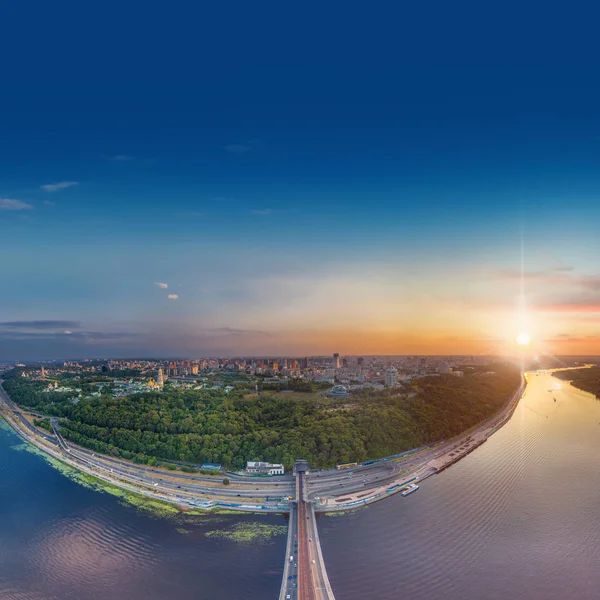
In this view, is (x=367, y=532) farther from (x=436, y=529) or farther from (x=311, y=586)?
(x=311, y=586)

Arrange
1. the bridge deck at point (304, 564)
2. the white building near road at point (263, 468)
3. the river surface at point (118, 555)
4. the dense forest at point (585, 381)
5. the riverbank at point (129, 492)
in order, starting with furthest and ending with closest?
the dense forest at point (585, 381) → the white building near road at point (263, 468) → the riverbank at point (129, 492) → the river surface at point (118, 555) → the bridge deck at point (304, 564)

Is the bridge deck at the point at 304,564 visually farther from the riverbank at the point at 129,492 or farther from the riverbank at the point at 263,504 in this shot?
the riverbank at the point at 129,492

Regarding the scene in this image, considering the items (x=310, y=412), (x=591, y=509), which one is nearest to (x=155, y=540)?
→ (x=310, y=412)

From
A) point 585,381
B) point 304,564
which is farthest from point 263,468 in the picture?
point 585,381

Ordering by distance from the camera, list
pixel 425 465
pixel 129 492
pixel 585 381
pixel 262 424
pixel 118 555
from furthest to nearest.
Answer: pixel 585 381 < pixel 262 424 < pixel 425 465 < pixel 129 492 < pixel 118 555

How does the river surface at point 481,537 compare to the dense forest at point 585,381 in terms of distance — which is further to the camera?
the dense forest at point 585,381

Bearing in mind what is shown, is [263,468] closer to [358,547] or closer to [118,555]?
[358,547]

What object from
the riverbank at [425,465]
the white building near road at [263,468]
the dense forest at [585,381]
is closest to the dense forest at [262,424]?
the white building near road at [263,468]

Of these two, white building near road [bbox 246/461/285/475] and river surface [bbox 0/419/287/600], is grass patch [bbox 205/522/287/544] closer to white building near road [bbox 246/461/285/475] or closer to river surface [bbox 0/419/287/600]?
river surface [bbox 0/419/287/600]
